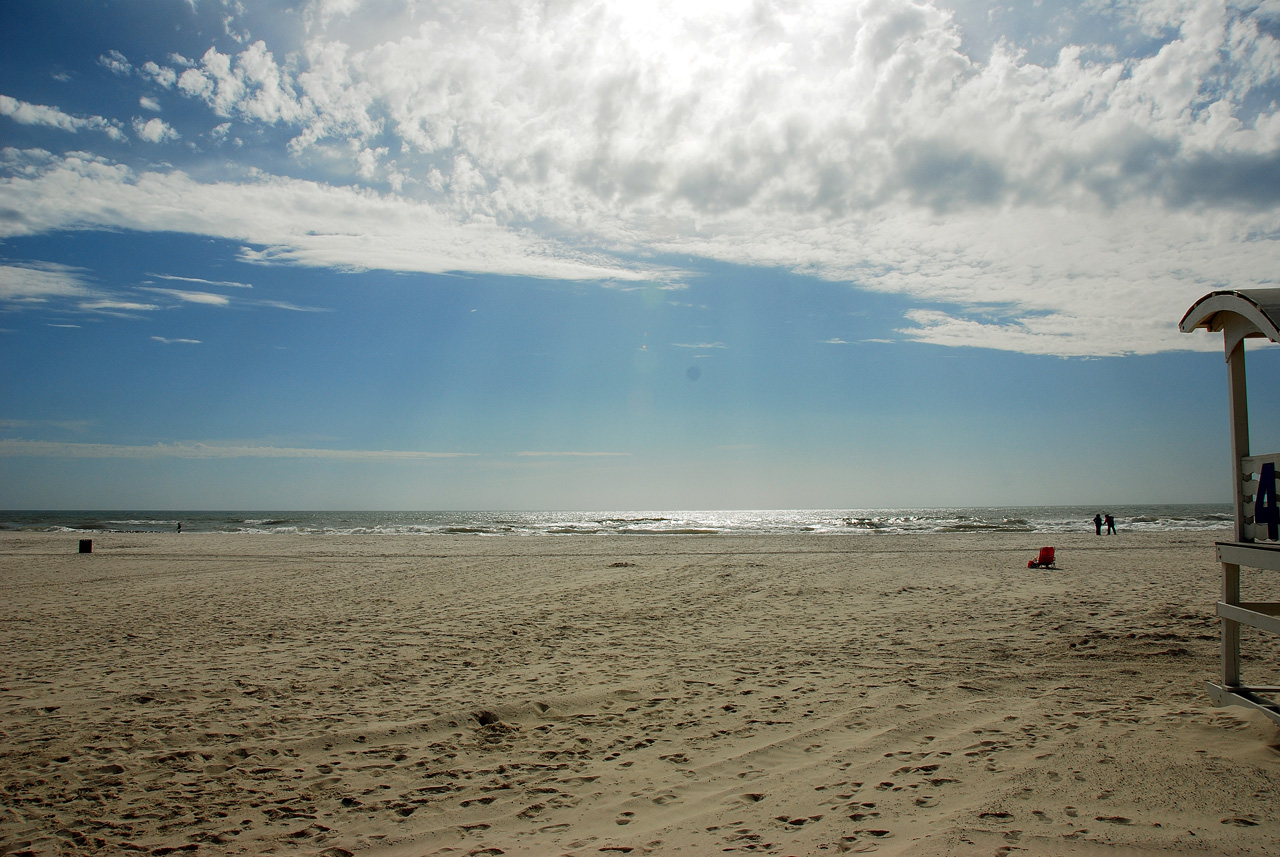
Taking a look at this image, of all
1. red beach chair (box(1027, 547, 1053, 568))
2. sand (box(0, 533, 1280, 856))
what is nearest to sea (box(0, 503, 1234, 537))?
red beach chair (box(1027, 547, 1053, 568))

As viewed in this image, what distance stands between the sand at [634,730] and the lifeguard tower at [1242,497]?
32cm

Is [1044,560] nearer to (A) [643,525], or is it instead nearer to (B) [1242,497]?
(B) [1242,497]

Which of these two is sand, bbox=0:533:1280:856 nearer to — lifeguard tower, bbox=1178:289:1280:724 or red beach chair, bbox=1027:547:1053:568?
lifeguard tower, bbox=1178:289:1280:724

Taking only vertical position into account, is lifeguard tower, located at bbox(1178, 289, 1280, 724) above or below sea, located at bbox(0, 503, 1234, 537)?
above

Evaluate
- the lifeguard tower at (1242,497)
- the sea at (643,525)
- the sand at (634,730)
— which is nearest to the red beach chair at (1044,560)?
the sand at (634,730)

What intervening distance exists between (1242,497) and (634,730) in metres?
5.07

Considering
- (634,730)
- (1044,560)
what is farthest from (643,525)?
(634,730)

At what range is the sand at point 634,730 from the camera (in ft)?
12.8

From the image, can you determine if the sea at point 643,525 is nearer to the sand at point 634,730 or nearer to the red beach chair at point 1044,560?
the red beach chair at point 1044,560

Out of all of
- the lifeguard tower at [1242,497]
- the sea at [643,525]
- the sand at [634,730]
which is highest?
the lifeguard tower at [1242,497]

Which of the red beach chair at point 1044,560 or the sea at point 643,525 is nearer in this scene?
the red beach chair at point 1044,560

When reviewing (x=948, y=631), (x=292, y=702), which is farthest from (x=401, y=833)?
(x=948, y=631)

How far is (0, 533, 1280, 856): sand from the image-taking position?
12.8 feet

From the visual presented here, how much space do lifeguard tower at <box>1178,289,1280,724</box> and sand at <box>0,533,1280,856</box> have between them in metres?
0.32
